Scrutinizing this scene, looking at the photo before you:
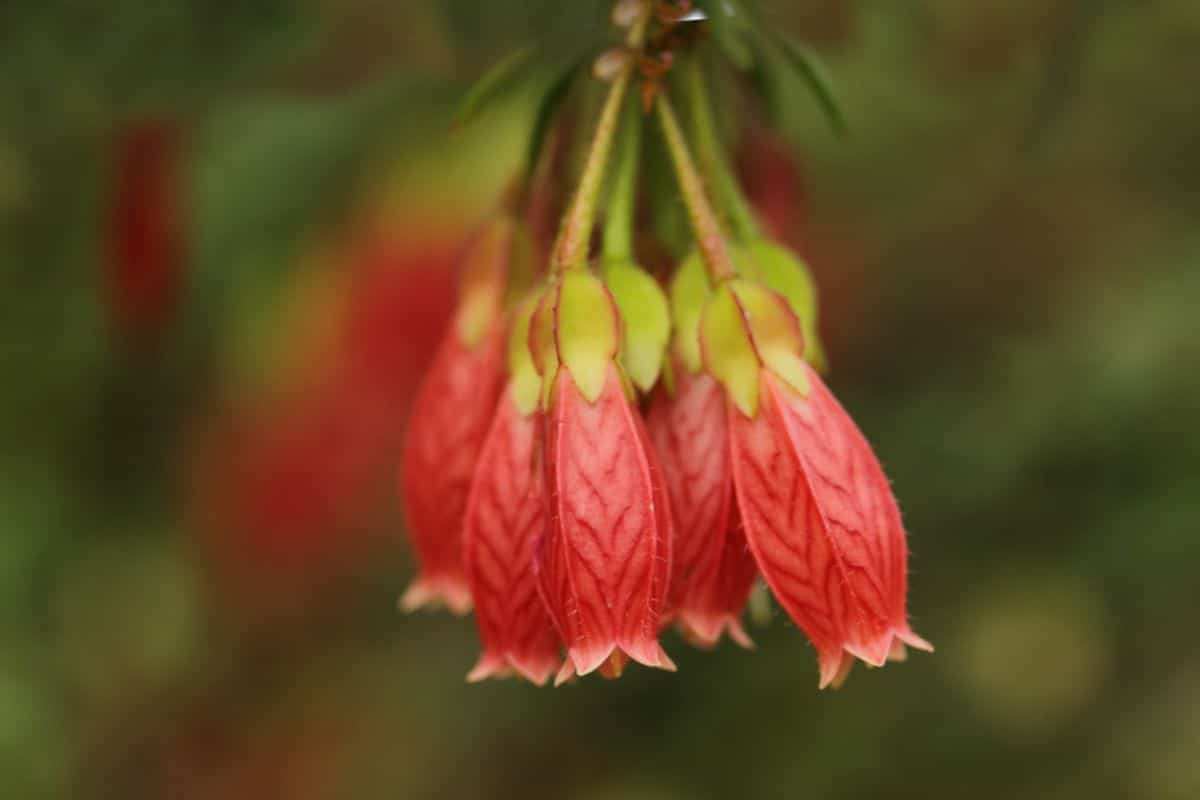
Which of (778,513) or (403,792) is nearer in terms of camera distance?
(778,513)

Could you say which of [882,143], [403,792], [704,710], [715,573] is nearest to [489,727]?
[403,792]

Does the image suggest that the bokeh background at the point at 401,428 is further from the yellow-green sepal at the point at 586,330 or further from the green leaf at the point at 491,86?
the yellow-green sepal at the point at 586,330

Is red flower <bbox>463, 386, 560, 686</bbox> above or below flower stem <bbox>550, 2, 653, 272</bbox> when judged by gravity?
below

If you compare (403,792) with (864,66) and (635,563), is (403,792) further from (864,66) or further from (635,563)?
(635,563)

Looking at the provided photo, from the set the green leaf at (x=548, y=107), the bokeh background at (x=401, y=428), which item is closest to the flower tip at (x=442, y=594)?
the green leaf at (x=548, y=107)

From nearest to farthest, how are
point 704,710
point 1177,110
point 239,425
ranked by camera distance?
point 1177,110 → point 239,425 → point 704,710

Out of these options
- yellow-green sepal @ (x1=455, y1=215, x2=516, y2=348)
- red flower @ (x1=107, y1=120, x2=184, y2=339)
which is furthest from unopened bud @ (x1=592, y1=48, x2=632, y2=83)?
red flower @ (x1=107, y1=120, x2=184, y2=339)

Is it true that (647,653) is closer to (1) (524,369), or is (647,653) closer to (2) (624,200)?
(1) (524,369)

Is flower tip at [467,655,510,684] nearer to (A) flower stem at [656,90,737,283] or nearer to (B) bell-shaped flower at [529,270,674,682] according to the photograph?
(B) bell-shaped flower at [529,270,674,682]
